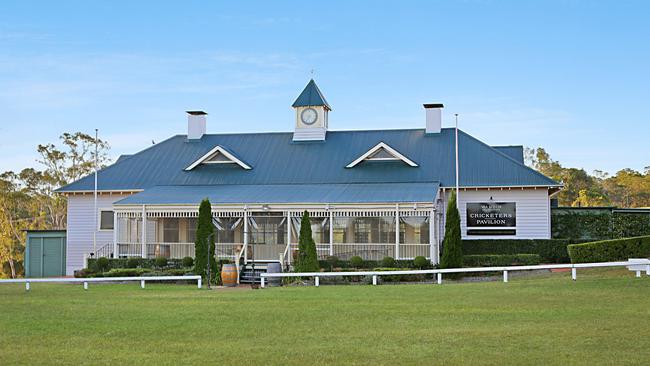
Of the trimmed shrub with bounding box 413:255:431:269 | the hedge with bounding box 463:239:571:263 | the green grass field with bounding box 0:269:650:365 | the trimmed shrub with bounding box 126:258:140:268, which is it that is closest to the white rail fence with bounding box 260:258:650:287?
the green grass field with bounding box 0:269:650:365

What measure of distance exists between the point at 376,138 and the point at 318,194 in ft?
23.5

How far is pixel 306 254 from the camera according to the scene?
29531 mm

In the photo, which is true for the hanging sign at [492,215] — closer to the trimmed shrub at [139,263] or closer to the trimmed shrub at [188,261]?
the trimmed shrub at [188,261]

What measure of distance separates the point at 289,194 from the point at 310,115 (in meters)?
7.43

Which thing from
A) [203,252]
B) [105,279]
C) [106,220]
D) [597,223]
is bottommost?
[105,279]

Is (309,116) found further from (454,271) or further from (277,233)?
(454,271)

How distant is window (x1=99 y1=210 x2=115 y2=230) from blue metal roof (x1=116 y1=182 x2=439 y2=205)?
2225mm

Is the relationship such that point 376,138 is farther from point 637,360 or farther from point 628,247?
point 637,360

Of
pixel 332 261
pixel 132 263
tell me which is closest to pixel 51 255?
pixel 132 263

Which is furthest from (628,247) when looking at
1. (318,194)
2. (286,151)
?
(286,151)

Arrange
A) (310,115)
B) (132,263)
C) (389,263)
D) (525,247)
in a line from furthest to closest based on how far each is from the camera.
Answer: (310,115)
(525,247)
(132,263)
(389,263)

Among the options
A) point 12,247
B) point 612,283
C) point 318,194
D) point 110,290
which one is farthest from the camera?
point 12,247

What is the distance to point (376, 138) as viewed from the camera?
4209 centimetres

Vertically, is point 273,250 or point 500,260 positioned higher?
point 273,250
